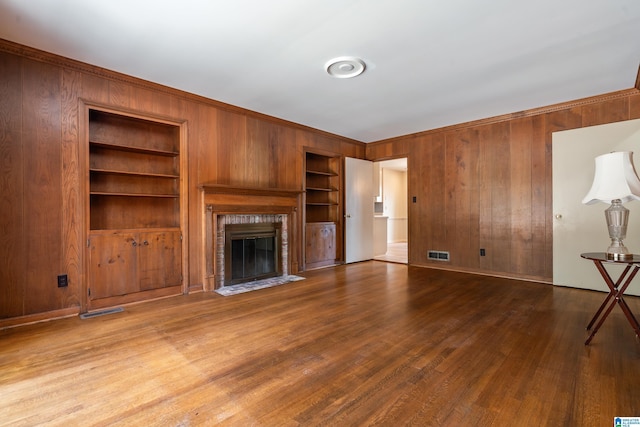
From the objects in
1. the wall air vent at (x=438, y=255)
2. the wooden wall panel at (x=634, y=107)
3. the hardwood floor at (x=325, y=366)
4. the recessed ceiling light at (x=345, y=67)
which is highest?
the recessed ceiling light at (x=345, y=67)

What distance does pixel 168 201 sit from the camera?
3836 millimetres

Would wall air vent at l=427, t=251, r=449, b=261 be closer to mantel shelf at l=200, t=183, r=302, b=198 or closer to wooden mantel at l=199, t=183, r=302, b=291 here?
wooden mantel at l=199, t=183, r=302, b=291

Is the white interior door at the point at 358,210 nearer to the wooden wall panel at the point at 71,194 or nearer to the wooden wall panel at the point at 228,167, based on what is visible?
the wooden wall panel at the point at 228,167

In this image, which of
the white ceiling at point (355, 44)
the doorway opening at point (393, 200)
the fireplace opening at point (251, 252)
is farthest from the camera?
the doorway opening at point (393, 200)

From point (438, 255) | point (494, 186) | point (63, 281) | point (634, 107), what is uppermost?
point (634, 107)

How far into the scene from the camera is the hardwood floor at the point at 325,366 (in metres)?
1.49

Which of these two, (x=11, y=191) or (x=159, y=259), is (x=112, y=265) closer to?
(x=159, y=259)

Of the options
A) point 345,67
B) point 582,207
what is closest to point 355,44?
point 345,67

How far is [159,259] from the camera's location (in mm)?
3480

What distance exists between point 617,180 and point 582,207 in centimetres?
197

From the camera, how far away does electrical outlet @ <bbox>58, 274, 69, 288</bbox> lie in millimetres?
2854

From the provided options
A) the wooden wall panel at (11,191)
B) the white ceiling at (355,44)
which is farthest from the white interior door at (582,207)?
the wooden wall panel at (11,191)

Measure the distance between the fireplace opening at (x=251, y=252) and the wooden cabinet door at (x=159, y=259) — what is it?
0.61 meters

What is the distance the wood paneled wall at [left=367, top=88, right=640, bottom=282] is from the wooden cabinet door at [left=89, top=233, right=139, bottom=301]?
4444 mm
